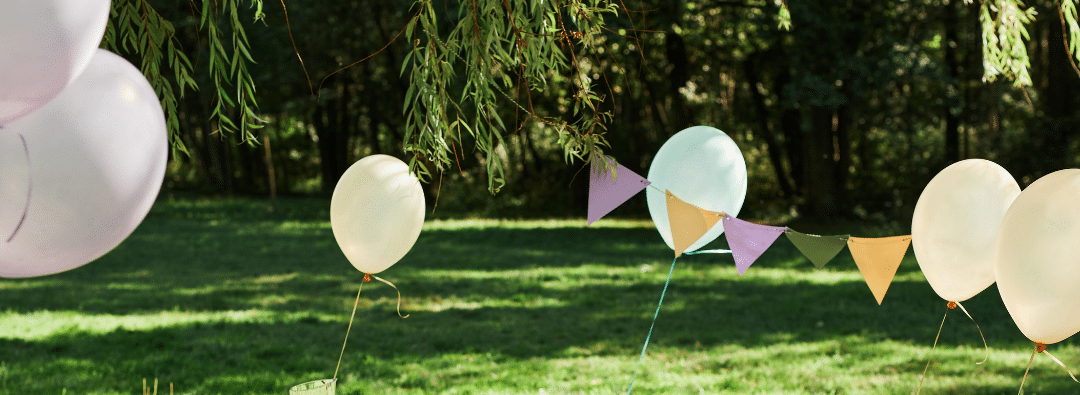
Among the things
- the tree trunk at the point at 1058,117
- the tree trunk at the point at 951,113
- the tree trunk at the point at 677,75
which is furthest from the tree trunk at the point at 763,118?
the tree trunk at the point at 1058,117

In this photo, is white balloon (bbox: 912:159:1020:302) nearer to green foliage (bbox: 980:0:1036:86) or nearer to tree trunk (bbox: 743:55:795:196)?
green foliage (bbox: 980:0:1036:86)

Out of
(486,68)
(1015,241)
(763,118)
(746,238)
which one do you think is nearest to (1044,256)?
(1015,241)

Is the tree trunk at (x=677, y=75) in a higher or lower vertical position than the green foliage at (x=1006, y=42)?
lower

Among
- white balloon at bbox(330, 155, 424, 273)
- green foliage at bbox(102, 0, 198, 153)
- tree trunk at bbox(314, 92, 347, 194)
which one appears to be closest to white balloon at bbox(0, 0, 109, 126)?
green foliage at bbox(102, 0, 198, 153)

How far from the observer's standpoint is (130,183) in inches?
55.1

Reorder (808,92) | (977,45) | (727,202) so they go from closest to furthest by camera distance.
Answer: (727,202) → (808,92) → (977,45)

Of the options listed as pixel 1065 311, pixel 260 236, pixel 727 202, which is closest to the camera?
pixel 1065 311

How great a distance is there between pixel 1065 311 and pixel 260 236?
11.6 m

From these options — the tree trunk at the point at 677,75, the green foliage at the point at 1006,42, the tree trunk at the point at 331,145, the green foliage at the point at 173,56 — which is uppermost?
the green foliage at the point at 173,56

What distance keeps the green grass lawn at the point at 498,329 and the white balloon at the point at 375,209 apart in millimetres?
2060

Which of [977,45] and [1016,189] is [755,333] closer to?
[1016,189]

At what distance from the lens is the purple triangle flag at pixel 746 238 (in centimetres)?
237

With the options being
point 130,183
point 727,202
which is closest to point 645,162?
point 727,202

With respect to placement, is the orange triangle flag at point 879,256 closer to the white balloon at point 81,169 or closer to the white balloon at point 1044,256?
the white balloon at point 1044,256
